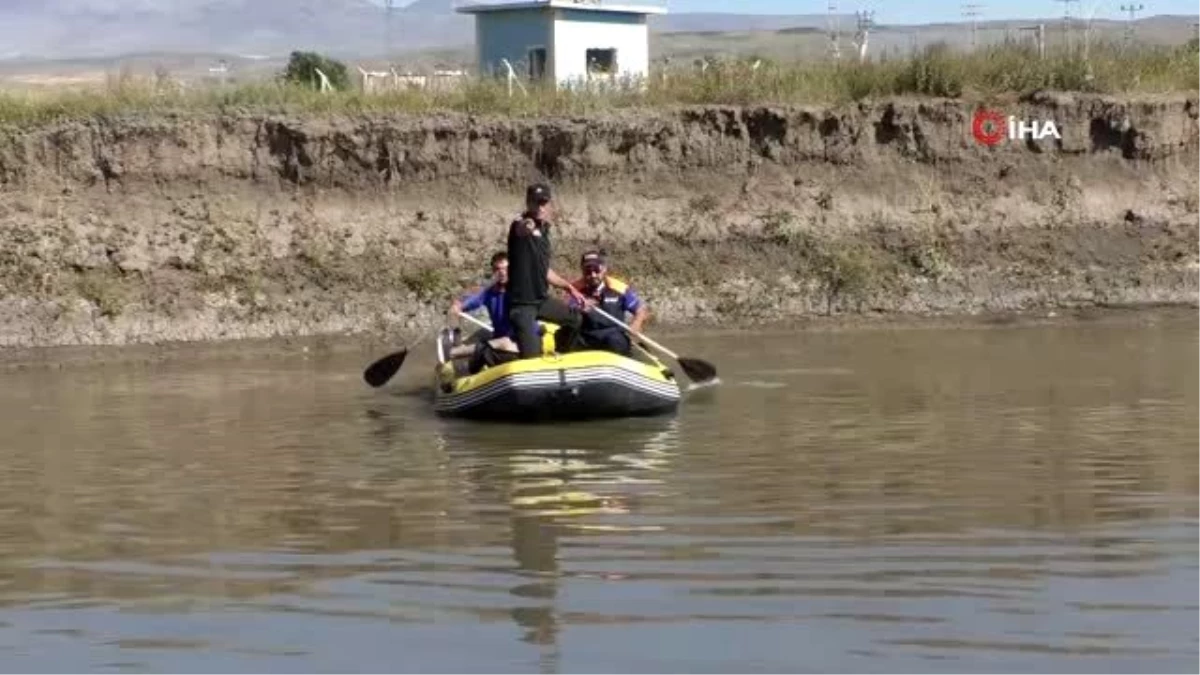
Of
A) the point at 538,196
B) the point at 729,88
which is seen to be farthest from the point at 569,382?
the point at 729,88

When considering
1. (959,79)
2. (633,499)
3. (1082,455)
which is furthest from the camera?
(959,79)

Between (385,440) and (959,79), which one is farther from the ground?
(959,79)

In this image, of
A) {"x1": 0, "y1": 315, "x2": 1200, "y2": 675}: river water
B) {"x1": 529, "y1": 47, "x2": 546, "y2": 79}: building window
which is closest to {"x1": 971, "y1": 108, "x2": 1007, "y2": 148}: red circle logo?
{"x1": 0, "y1": 315, "x2": 1200, "y2": 675}: river water

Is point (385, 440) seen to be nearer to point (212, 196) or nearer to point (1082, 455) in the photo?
point (1082, 455)

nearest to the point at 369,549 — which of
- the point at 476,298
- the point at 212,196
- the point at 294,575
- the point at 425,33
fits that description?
the point at 294,575

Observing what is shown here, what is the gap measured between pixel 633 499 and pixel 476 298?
5.82m

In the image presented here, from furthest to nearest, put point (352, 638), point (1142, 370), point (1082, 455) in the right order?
1. point (1142, 370)
2. point (1082, 455)
3. point (352, 638)

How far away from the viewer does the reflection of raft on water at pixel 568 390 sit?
14.8m

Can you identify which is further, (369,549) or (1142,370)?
(1142,370)

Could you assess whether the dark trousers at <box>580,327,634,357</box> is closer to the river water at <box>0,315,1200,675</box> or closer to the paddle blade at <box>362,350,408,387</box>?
the river water at <box>0,315,1200,675</box>

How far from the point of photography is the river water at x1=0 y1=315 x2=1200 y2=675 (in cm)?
780

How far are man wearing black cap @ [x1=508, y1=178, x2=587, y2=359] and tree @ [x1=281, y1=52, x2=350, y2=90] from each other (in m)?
11.1

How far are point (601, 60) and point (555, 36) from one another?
1.44 metres

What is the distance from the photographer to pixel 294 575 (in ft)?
30.0
